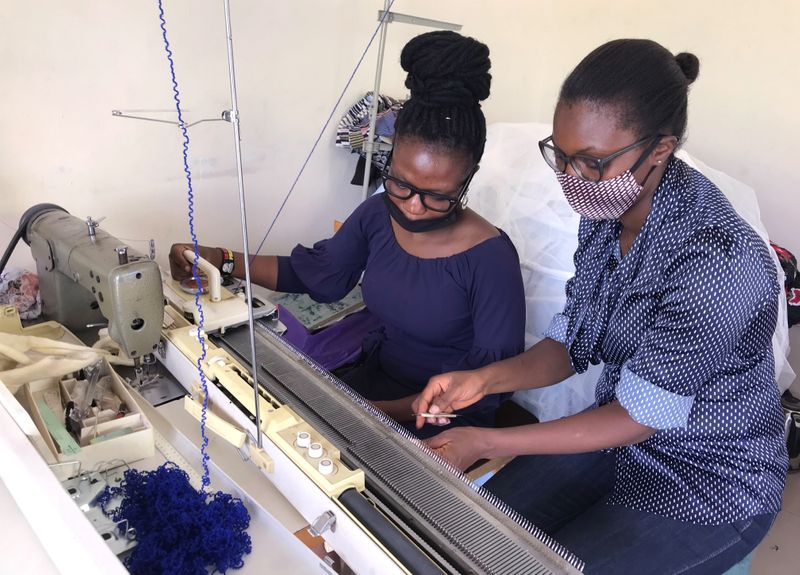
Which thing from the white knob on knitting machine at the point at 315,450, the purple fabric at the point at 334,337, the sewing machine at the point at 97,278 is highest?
the sewing machine at the point at 97,278

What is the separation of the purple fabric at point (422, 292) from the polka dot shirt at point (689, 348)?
8.1 inches

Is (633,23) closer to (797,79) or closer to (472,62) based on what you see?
(797,79)

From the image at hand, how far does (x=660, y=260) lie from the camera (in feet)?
3.96

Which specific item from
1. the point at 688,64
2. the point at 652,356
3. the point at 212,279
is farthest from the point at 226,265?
the point at 688,64

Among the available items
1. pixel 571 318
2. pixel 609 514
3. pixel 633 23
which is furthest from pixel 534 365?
pixel 633 23

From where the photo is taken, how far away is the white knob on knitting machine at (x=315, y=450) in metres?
1.01

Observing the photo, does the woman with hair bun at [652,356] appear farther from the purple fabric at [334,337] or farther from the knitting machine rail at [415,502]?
the purple fabric at [334,337]

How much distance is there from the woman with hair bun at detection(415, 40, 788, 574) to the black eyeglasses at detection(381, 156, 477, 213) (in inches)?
11.3

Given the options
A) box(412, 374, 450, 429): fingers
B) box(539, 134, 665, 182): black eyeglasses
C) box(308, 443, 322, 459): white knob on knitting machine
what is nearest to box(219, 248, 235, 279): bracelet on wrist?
box(412, 374, 450, 429): fingers

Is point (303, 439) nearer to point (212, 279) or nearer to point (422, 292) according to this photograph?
point (212, 279)

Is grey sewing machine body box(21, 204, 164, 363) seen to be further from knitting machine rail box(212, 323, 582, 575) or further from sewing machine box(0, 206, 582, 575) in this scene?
knitting machine rail box(212, 323, 582, 575)

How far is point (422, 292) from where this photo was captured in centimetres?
171

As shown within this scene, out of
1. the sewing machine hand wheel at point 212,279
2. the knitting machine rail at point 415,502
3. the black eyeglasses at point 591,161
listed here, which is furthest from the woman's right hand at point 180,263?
the black eyeglasses at point 591,161

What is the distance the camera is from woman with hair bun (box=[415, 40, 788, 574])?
111 cm
